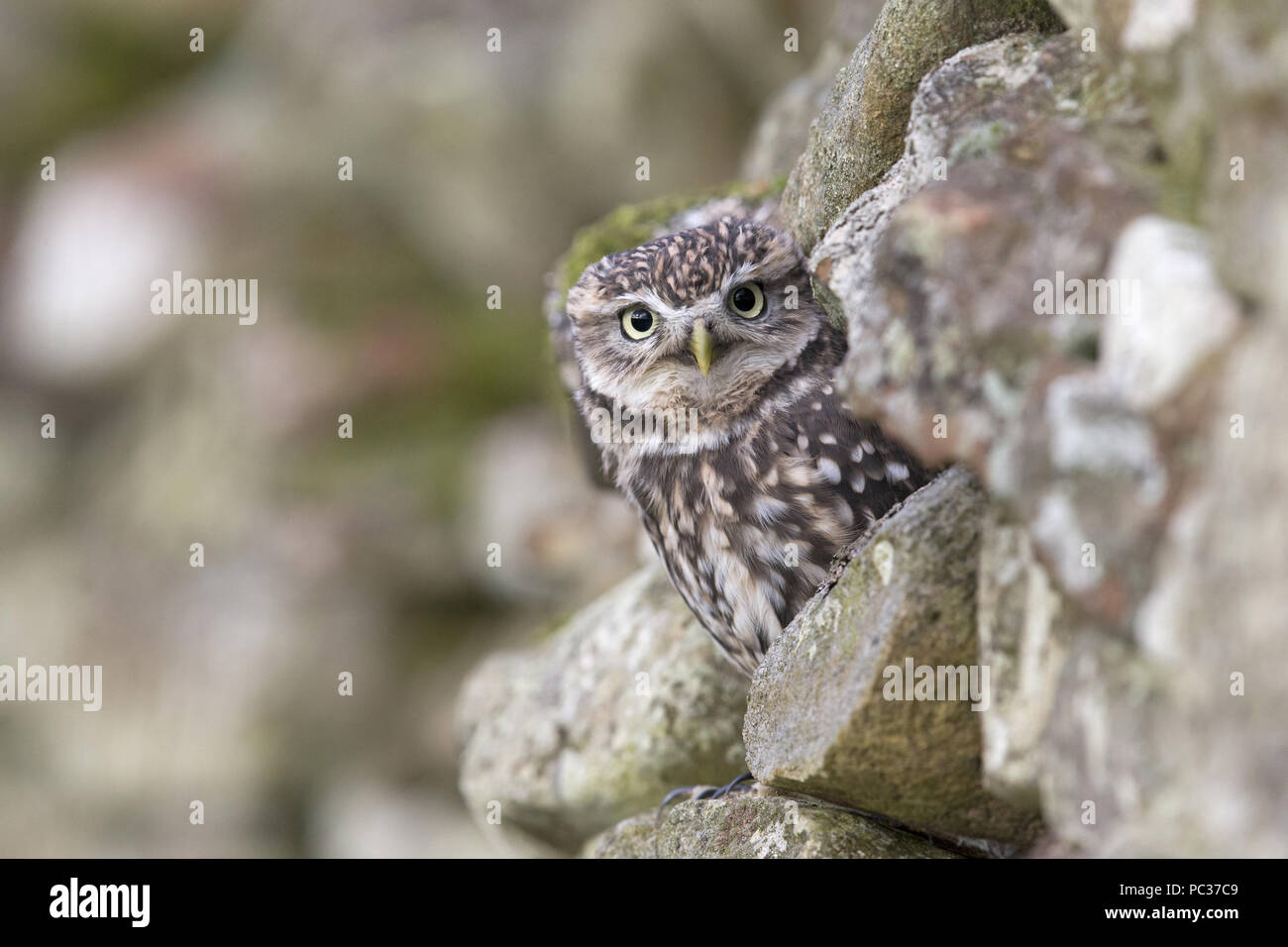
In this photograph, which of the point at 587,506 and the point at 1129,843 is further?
the point at 587,506

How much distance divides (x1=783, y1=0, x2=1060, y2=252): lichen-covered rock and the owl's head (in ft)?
0.69

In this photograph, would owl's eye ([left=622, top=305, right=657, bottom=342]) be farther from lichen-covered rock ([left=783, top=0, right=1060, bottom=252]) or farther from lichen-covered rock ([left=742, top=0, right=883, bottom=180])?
lichen-covered rock ([left=742, top=0, right=883, bottom=180])

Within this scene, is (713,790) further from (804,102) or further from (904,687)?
(804,102)

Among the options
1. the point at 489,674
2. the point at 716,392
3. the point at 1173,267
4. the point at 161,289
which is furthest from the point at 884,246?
the point at 161,289

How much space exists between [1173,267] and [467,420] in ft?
38.7

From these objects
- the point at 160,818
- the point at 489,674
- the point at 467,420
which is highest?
the point at 467,420

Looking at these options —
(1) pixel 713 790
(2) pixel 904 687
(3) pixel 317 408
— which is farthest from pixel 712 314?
(3) pixel 317 408

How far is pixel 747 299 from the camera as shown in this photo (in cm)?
390

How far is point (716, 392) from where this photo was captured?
12.6ft

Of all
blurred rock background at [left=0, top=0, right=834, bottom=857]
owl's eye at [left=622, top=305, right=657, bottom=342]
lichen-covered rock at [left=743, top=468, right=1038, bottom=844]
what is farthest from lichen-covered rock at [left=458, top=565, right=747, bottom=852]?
blurred rock background at [left=0, top=0, right=834, bottom=857]

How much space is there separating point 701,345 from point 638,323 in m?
0.33

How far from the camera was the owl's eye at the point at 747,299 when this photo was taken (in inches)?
153

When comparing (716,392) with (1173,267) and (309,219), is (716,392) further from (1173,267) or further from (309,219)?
(309,219)

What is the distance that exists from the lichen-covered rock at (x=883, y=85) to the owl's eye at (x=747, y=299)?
24 centimetres
